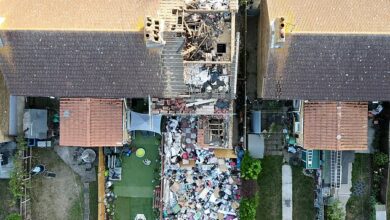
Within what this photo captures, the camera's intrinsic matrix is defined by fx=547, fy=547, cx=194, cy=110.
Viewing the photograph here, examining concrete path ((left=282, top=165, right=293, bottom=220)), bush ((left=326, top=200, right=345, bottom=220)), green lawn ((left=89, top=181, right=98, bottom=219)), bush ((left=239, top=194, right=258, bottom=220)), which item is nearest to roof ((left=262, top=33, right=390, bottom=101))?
concrete path ((left=282, top=165, right=293, bottom=220))

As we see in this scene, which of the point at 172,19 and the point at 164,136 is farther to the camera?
the point at 164,136

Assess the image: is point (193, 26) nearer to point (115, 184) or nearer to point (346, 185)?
point (115, 184)

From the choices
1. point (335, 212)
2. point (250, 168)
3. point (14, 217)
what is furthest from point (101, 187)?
point (335, 212)

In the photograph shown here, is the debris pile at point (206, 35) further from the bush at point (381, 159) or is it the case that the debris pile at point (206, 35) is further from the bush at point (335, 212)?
the bush at point (381, 159)

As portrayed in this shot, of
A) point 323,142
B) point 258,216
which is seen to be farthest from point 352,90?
point 258,216

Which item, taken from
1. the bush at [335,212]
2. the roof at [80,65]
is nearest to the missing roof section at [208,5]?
the roof at [80,65]

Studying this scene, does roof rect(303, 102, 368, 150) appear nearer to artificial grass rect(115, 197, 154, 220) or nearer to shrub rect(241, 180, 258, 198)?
shrub rect(241, 180, 258, 198)
